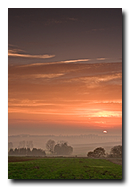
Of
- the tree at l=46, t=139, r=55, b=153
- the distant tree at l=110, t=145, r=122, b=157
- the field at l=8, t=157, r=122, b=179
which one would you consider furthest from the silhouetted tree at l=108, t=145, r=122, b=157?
the tree at l=46, t=139, r=55, b=153

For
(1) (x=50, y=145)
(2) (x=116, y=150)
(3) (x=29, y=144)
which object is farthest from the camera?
(1) (x=50, y=145)

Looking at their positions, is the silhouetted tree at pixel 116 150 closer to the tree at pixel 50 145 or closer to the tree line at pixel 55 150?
the tree line at pixel 55 150

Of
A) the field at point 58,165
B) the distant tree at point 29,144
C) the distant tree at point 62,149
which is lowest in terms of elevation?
the field at point 58,165

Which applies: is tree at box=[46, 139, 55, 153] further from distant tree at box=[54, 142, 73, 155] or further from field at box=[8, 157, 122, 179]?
field at box=[8, 157, 122, 179]

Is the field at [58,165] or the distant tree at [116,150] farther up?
the distant tree at [116,150]

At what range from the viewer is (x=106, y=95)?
6.85 metres

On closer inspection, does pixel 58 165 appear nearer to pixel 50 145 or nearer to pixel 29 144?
pixel 50 145

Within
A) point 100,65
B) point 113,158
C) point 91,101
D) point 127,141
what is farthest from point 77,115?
point 127,141

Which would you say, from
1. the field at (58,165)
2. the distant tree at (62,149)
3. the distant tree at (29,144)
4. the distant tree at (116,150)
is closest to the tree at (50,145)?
the distant tree at (62,149)

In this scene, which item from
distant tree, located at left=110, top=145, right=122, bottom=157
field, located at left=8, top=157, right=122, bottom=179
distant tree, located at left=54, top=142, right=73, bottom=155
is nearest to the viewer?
distant tree, located at left=110, top=145, right=122, bottom=157

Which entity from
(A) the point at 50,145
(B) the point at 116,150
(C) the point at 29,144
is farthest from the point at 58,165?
(B) the point at 116,150

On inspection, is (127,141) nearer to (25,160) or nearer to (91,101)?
(91,101)

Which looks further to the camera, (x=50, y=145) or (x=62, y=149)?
(x=62, y=149)

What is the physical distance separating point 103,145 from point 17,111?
12.6ft
